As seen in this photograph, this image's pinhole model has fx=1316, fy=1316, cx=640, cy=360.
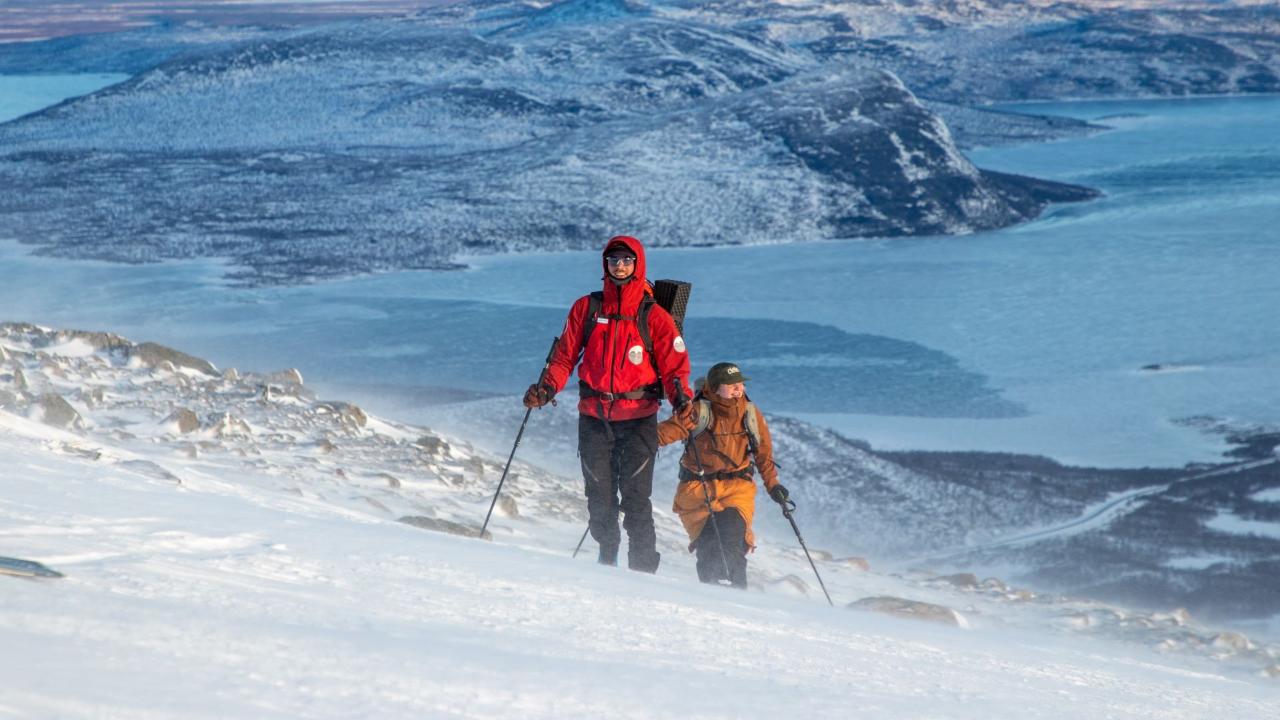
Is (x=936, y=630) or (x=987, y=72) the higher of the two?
(x=987, y=72)

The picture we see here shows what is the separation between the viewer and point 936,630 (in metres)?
4.70

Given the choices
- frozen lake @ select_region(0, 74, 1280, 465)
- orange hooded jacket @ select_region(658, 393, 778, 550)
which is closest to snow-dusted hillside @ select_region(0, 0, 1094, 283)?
frozen lake @ select_region(0, 74, 1280, 465)

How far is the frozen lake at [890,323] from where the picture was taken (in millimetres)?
11758

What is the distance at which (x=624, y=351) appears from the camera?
4793mm

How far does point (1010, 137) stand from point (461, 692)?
3867cm

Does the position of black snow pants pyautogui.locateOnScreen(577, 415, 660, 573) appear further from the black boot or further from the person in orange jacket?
the person in orange jacket

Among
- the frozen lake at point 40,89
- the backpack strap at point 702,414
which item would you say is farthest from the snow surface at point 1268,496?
the frozen lake at point 40,89

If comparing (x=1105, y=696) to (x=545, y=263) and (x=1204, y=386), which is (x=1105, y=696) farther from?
(x=545, y=263)

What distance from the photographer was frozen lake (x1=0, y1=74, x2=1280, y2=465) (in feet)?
38.6

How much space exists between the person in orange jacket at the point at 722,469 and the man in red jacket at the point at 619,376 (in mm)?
148

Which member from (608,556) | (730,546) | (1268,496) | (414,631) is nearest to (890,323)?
(1268,496)

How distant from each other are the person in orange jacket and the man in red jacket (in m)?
0.15

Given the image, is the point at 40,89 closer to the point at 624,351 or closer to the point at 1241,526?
the point at 1241,526

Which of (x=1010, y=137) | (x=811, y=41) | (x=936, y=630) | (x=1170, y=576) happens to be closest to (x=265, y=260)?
(x=1170, y=576)
